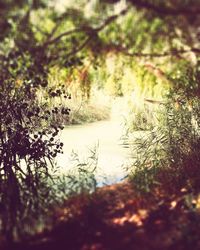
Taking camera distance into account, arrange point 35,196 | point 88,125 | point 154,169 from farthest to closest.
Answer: point 88,125 → point 154,169 → point 35,196

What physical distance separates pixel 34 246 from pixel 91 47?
1.83 m

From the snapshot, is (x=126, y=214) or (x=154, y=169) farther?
(x=154, y=169)

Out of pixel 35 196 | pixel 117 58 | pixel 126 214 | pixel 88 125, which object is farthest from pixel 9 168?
pixel 88 125

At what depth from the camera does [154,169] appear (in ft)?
19.7

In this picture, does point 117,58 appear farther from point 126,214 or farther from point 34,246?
point 34,246

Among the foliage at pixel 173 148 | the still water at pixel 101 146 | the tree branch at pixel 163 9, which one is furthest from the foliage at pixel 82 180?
the tree branch at pixel 163 9

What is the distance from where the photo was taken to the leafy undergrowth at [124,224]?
3414mm

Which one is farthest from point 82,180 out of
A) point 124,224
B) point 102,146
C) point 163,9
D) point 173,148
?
point 102,146

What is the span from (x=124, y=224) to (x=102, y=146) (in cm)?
687

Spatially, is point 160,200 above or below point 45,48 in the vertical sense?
below

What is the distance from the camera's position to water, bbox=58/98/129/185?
26.2ft

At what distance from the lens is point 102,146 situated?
1067cm

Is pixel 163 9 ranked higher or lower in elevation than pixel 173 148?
higher

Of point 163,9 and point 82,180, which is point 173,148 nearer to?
point 82,180
